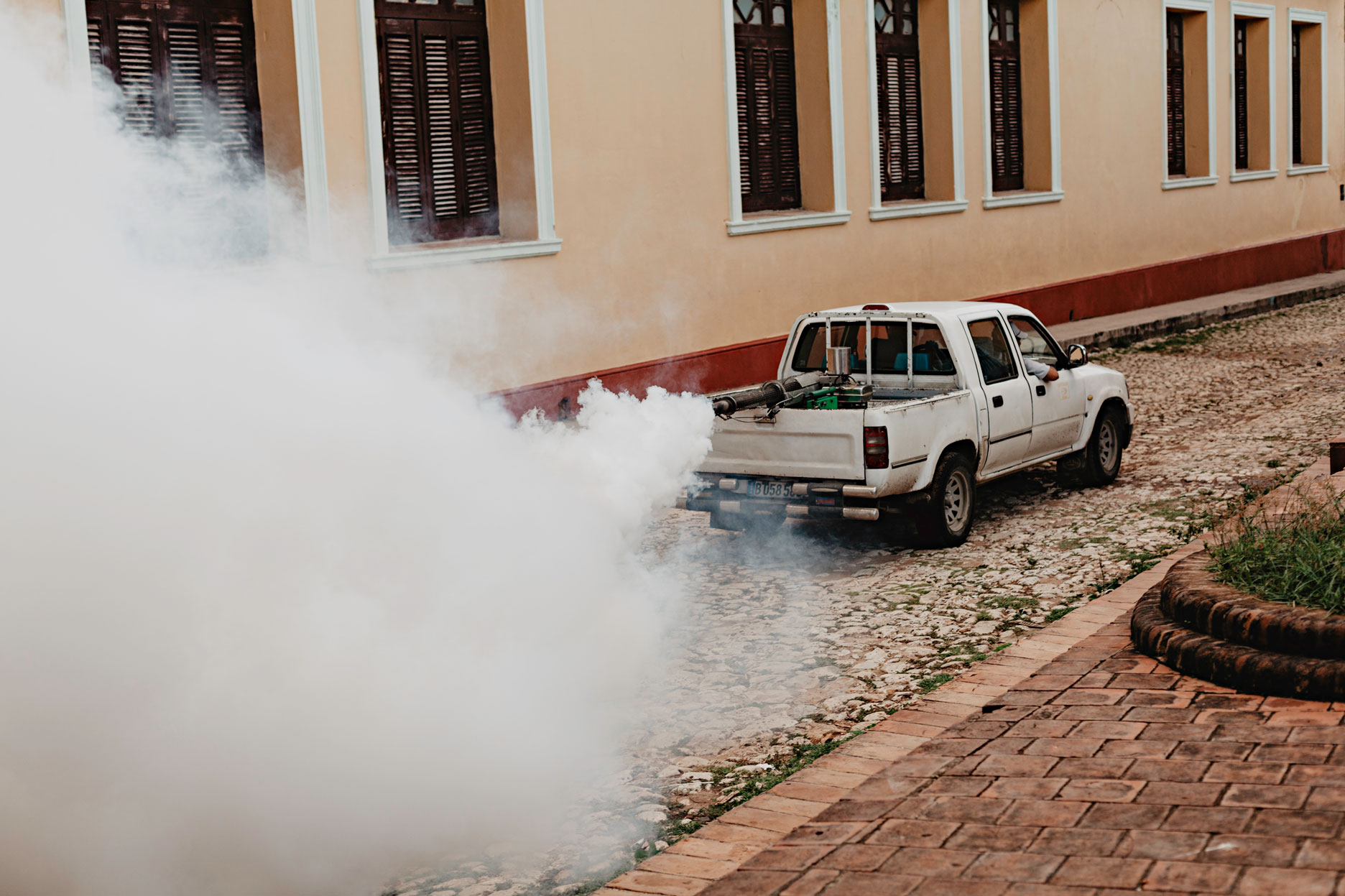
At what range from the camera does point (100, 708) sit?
488 centimetres

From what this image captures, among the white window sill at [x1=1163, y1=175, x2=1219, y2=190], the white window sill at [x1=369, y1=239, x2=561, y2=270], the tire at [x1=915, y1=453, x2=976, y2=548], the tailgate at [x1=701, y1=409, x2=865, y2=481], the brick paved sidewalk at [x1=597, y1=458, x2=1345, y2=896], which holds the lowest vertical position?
the brick paved sidewalk at [x1=597, y1=458, x2=1345, y2=896]

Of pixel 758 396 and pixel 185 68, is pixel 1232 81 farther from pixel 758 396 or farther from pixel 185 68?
pixel 185 68

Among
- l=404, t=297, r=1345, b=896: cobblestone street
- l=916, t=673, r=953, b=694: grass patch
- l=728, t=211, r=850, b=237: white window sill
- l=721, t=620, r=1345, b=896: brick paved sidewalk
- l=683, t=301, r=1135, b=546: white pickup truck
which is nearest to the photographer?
l=721, t=620, r=1345, b=896: brick paved sidewalk

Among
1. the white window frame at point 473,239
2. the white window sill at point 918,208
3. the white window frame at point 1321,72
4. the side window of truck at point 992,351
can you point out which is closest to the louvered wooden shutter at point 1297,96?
the white window frame at point 1321,72

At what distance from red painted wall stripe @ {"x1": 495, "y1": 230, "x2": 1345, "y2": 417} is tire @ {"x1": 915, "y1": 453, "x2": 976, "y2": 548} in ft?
15.3

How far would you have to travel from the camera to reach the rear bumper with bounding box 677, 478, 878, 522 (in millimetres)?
8797

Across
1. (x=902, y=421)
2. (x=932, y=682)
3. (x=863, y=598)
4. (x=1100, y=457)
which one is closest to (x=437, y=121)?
(x=902, y=421)

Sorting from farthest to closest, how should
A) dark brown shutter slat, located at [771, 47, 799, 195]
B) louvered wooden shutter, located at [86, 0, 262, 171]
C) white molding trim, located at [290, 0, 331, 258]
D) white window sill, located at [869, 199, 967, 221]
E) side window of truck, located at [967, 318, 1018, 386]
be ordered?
1. white window sill, located at [869, 199, 967, 221]
2. dark brown shutter slat, located at [771, 47, 799, 195]
3. white molding trim, located at [290, 0, 331, 258]
4. louvered wooden shutter, located at [86, 0, 262, 171]
5. side window of truck, located at [967, 318, 1018, 386]

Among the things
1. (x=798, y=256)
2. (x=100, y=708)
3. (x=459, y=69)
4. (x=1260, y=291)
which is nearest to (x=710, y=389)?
(x=798, y=256)

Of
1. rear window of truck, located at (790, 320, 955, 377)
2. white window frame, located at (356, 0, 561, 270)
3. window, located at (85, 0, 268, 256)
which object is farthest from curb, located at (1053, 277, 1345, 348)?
window, located at (85, 0, 268, 256)

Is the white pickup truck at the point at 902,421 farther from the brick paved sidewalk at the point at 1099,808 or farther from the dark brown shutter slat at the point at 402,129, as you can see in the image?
the dark brown shutter slat at the point at 402,129

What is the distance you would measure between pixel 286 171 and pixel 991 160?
11256 mm

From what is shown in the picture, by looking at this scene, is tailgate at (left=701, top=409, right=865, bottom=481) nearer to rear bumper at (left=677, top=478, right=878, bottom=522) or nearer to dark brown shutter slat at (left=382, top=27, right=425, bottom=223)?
rear bumper at (left=677, top=478, right=878, bottom=522)

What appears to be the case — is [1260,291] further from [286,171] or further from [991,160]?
[286,171]
